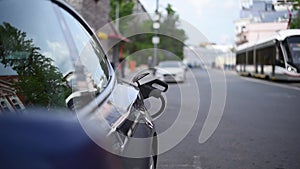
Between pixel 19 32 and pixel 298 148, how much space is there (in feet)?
14.5

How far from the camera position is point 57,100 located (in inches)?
54.2

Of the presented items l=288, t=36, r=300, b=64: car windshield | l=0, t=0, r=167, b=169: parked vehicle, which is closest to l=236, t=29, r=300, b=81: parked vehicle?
l=288, t=36, r=300, b=64: car windshield

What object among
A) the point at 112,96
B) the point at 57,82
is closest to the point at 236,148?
the point at 112,96

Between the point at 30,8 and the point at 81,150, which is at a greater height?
the point at 30,8

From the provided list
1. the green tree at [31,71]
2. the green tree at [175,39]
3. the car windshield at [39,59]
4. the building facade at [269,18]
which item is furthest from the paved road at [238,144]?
the building facade at [269,18]

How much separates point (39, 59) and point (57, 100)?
0.21m

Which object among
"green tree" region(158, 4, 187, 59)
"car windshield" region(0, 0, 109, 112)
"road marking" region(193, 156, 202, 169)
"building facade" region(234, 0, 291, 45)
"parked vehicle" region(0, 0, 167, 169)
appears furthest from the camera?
"building facade" region(234, 0, 291, 45)

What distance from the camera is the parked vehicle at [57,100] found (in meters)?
1.02

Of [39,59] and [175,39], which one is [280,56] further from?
[39,59]

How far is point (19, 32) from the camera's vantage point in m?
1.46

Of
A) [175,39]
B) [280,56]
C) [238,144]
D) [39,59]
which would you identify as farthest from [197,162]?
[280,56]

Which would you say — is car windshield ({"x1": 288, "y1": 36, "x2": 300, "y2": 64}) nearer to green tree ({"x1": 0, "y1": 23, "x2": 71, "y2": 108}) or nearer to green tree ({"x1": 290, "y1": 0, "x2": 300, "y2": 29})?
green tree ({"x1": 290, "y1": 0, "x2": 300, "y2": 29})

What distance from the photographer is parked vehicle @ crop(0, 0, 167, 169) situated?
1024mm

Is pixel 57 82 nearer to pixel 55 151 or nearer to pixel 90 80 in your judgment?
pixel 90 80
